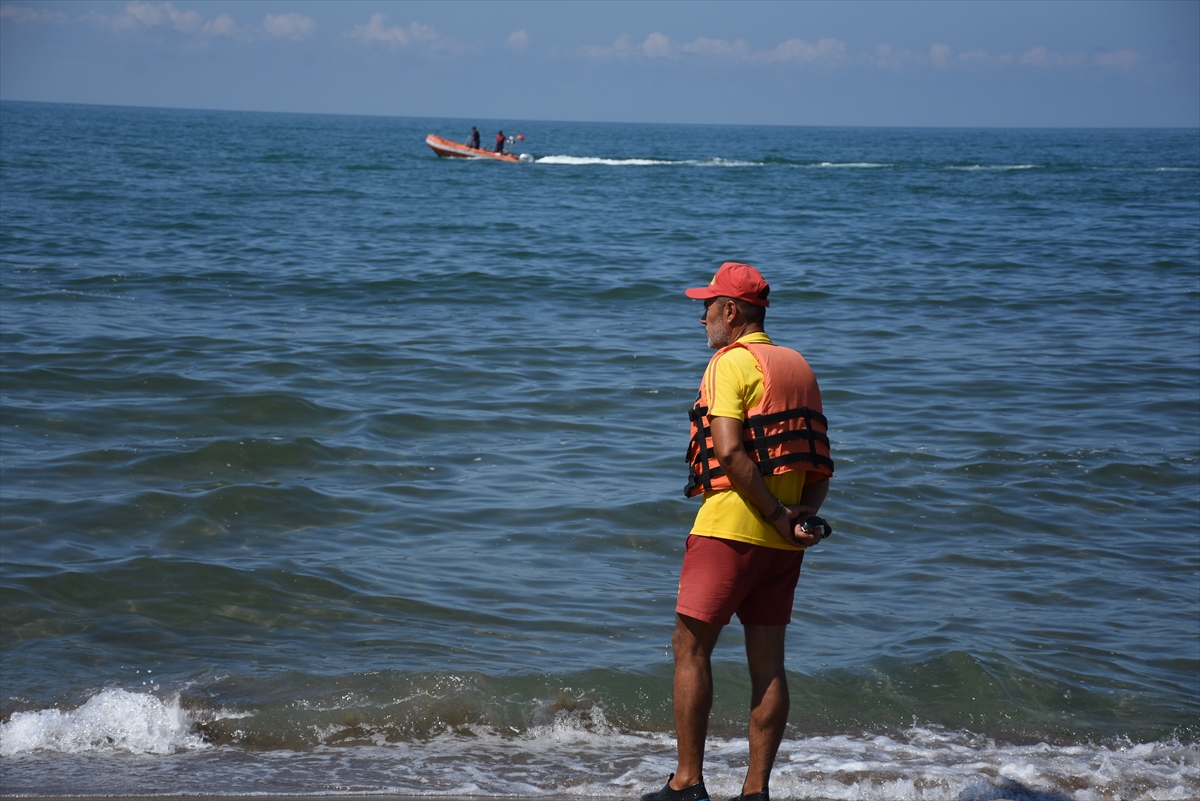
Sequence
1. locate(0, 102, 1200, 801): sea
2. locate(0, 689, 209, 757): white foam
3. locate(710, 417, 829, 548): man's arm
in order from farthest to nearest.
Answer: locate(0, 102, 1200, 801): sea, locate(0, 689, 209, 757): white foam, locate(710, 417, 829, 548): man's arm

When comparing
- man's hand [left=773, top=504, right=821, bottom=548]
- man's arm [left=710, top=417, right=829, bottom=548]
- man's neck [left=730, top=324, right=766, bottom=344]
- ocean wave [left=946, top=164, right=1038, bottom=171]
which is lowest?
man's hand [left=773, top=504, right=821, bottom=548]

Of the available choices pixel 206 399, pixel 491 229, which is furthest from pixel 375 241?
pixel 206 399

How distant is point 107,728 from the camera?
4992 millimetres

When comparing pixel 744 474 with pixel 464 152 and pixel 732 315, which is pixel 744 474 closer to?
pixel 732 315

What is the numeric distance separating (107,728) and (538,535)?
11.0 feet

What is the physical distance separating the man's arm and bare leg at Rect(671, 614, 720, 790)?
1.34 feet

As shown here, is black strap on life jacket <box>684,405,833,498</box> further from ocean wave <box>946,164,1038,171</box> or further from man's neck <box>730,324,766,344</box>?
ocean wave <box>946,164,1038,171</box>

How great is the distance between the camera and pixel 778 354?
370 cm

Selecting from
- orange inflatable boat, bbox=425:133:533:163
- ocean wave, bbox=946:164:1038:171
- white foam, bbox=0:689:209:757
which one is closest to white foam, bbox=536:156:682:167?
orange inflatable boat, bbox=425:133:533:163

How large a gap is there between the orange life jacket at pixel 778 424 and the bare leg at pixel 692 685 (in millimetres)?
466

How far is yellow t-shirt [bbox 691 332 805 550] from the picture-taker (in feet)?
12.0

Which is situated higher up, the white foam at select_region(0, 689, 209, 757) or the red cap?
the red cap

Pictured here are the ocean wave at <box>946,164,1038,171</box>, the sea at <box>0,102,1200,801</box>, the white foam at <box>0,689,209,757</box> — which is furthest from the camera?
the ocean wave at <box>946,164,1038,171</box>

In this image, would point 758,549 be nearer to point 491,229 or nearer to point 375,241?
point 375,241
